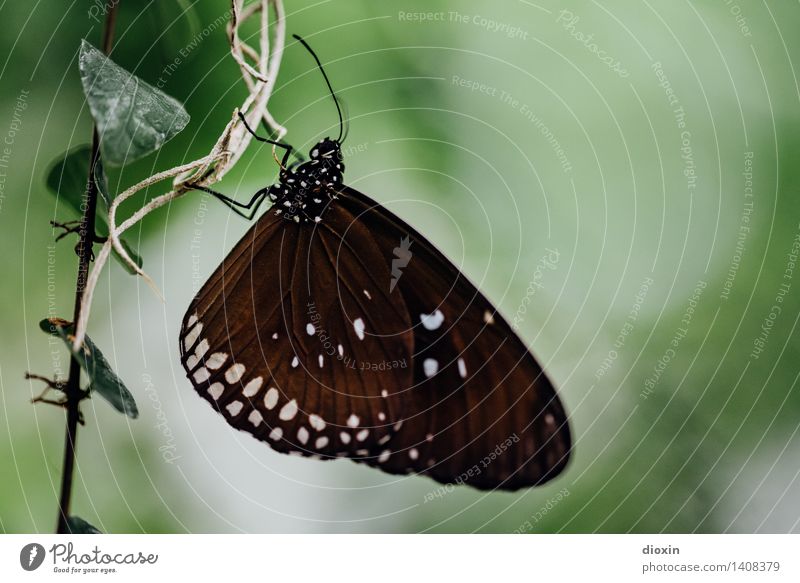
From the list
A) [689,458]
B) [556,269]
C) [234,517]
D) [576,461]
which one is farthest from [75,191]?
[689,458]

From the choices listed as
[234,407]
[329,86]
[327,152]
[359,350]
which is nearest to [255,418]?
[234,407]

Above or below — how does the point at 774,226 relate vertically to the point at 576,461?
above

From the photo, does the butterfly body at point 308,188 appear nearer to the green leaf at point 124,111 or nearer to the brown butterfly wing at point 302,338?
the brown butterfly wing at point 302,338

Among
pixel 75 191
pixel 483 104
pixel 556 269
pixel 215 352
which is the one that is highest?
pixel 483 104

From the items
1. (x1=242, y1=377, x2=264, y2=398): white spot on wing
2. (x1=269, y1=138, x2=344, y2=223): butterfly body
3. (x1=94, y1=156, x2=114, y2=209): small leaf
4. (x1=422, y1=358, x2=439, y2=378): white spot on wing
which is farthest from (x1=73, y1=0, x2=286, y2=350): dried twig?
(x1=422, y1=358, x2=439, y2=378): white spot on wing

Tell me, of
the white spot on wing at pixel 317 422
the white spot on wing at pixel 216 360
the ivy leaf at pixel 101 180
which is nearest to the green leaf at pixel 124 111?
the ivy leaf at pixel 101 180

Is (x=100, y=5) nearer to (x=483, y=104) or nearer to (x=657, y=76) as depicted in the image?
(x=483, y=104)

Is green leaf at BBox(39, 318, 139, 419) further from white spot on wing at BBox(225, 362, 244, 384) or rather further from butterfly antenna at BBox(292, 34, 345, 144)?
butterfly antenna at BBox(292, 34, 345, 144)
